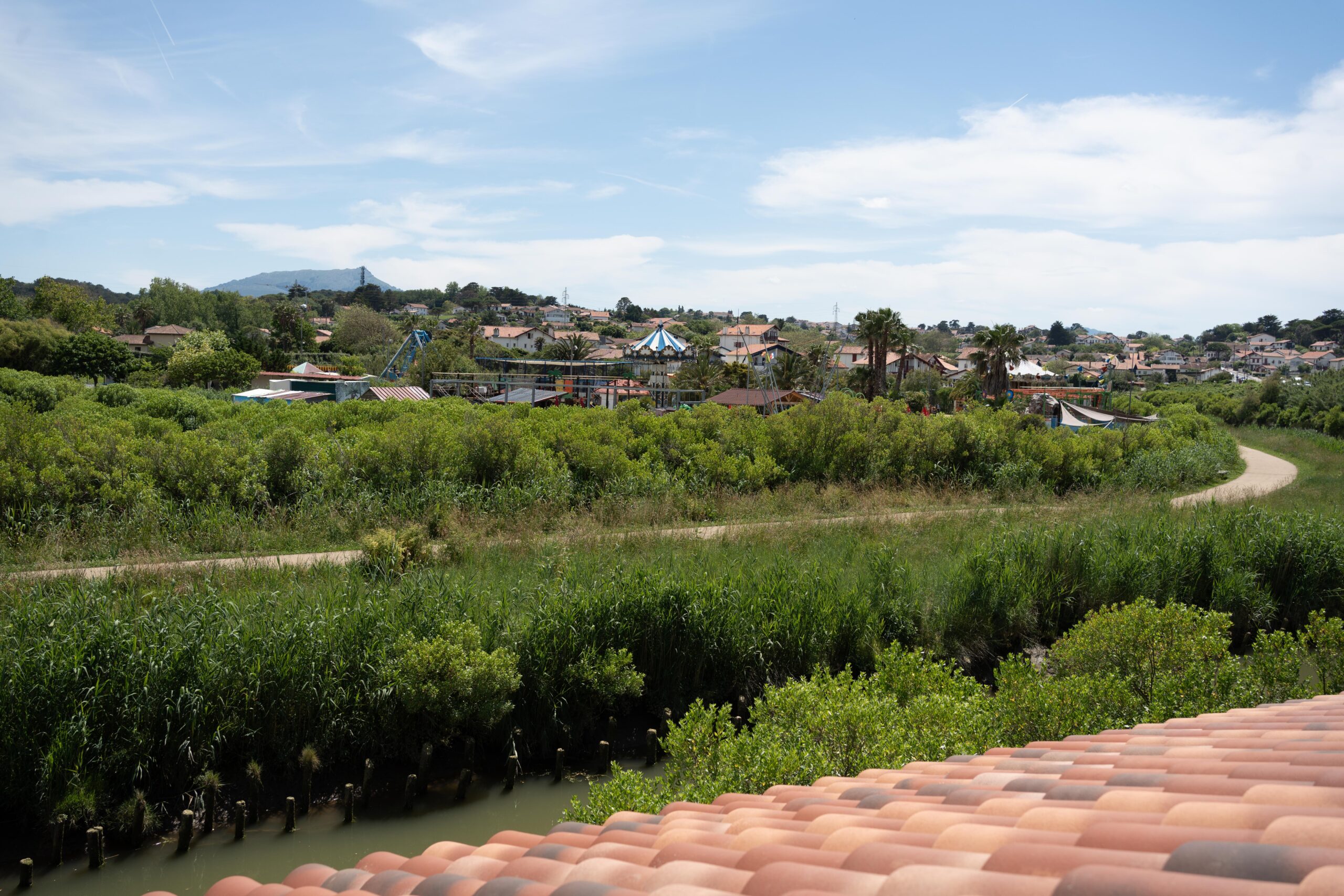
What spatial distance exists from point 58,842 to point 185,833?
0.87 metres

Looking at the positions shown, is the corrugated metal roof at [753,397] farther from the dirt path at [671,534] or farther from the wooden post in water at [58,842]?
the wooden post in water at [58,842]

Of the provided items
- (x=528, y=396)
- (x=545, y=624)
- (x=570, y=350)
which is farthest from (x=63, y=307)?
(x=545, y=624)

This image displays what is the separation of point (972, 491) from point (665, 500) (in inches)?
384

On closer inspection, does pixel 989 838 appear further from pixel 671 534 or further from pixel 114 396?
pixel 114 396

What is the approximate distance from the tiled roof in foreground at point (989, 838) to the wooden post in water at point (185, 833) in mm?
4552

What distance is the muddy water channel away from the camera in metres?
6.34

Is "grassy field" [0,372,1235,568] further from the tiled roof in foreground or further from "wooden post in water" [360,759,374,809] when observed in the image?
the tiled roof in foreground

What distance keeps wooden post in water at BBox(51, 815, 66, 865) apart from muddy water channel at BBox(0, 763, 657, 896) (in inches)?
2.6

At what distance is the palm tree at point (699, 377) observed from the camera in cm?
6219

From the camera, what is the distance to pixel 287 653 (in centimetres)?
787

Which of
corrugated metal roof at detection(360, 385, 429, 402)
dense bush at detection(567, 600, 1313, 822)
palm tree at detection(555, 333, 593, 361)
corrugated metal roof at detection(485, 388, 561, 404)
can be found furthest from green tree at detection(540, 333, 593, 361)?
dense bush at detection(567, 600, 1313, 822)

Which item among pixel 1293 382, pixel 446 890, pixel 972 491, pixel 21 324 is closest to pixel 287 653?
pixel 446 890

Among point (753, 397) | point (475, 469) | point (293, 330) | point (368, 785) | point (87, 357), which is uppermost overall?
point (293, 330)

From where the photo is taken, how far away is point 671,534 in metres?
15.0
